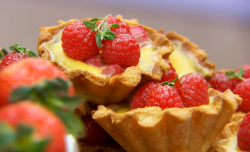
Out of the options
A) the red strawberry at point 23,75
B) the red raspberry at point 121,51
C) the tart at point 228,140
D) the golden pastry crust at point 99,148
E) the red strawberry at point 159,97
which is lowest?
the golden pastry crust at point 99,148

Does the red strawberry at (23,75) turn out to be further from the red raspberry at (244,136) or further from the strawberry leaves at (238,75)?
the strawberry leaves at (238,75)

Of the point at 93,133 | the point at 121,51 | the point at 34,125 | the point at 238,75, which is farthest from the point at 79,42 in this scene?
the point at 238,75

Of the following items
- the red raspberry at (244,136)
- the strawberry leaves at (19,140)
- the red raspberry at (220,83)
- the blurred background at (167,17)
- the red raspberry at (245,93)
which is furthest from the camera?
the blurred background at (167,17)

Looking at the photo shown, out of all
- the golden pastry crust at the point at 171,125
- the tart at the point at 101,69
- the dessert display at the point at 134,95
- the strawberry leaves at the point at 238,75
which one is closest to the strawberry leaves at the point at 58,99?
the dessert display at the point at 134,95

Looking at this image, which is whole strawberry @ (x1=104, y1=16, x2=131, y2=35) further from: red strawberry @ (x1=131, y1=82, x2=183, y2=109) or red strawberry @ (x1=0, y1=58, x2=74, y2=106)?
red strawberry @ (x1=0, y1=58, x2=74, y2=106)

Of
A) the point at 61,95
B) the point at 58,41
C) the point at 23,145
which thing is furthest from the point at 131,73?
the point at 23,145

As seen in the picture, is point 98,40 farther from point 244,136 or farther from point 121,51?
point 244,136

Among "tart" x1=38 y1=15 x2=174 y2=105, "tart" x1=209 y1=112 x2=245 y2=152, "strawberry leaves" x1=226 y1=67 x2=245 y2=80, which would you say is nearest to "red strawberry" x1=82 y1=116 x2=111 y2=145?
"tart" x1=38 y1=15 x2=174 y2=105
